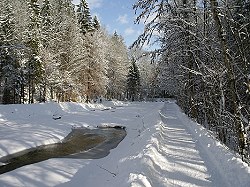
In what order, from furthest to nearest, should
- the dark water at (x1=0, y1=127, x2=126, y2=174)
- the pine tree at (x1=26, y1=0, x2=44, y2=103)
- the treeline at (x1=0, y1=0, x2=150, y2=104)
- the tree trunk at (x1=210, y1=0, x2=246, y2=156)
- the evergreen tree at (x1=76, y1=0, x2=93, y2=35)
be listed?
the evergreen tree at (x1=76, y1=0, x2=93, y2=35)
the treeline at (x1=0, y1=0, x2=150, y2=104)
the pine tree at (x1=26, y1=0, x2=44, y2=103)
the dark water at (x1=0, y1=127, x2=126, y2=174)
the tree trunk at (x1=210, y1=0, x2=246, y2=156)

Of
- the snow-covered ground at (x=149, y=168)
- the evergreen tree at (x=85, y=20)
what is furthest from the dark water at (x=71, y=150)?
the evergreen tree at (x=85, y=20)

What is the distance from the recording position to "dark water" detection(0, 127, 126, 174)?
1290 centimetres

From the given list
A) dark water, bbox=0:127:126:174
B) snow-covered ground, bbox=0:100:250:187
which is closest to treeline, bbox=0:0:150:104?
dark water, bbox=0:127:126:174

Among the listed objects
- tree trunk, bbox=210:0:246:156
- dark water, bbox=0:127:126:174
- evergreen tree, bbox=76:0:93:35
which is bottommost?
dark water, bbox=0:127:126:174

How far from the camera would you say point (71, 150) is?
15.4 m

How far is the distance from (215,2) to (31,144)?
11860 mm

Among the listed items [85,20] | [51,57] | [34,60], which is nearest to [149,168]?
[34,60]

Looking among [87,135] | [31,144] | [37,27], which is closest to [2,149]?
[31,144]

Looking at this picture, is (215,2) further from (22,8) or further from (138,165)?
(22,8)

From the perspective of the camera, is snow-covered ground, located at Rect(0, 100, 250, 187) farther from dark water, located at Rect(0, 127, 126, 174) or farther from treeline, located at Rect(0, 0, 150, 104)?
treeline, located at Rect(0, 0, 150, 104)

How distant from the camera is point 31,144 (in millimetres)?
16031

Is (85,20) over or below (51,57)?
over

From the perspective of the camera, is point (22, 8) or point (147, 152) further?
point (22, 8)

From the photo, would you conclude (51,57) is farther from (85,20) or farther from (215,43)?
(215,43)
